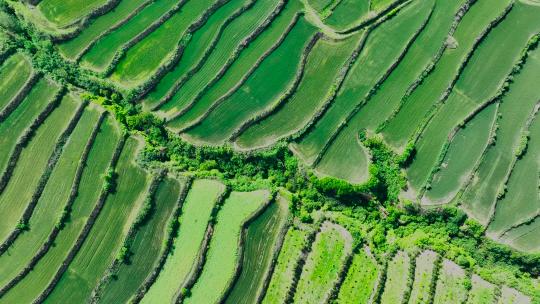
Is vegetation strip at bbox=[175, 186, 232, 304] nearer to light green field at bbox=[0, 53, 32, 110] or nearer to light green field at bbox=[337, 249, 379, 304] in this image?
light green field at bbox=[337, 249, 379, 304]

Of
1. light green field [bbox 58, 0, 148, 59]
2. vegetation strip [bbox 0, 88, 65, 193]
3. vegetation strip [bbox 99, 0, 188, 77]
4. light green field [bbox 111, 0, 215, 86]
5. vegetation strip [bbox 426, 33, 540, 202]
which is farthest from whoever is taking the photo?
light green field [bbox 58, 0, 148, 59]

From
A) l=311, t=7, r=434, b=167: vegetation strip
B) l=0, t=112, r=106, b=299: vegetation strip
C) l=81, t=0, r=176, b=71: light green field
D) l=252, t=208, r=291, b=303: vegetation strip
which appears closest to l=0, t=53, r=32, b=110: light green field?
l=81, t=0, r=176, b=71: light green field

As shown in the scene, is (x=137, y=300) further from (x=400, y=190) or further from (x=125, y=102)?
(x=400, y=190)

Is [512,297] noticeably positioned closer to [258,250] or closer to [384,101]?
[384,101]

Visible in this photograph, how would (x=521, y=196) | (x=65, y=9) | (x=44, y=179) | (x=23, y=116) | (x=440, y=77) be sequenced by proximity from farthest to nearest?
(x=65, y=9), (x=440, y=77), (x=23, y=116), (x=521, y=196), (x=44, y=179)

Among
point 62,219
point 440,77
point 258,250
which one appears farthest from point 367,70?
point 62,219
